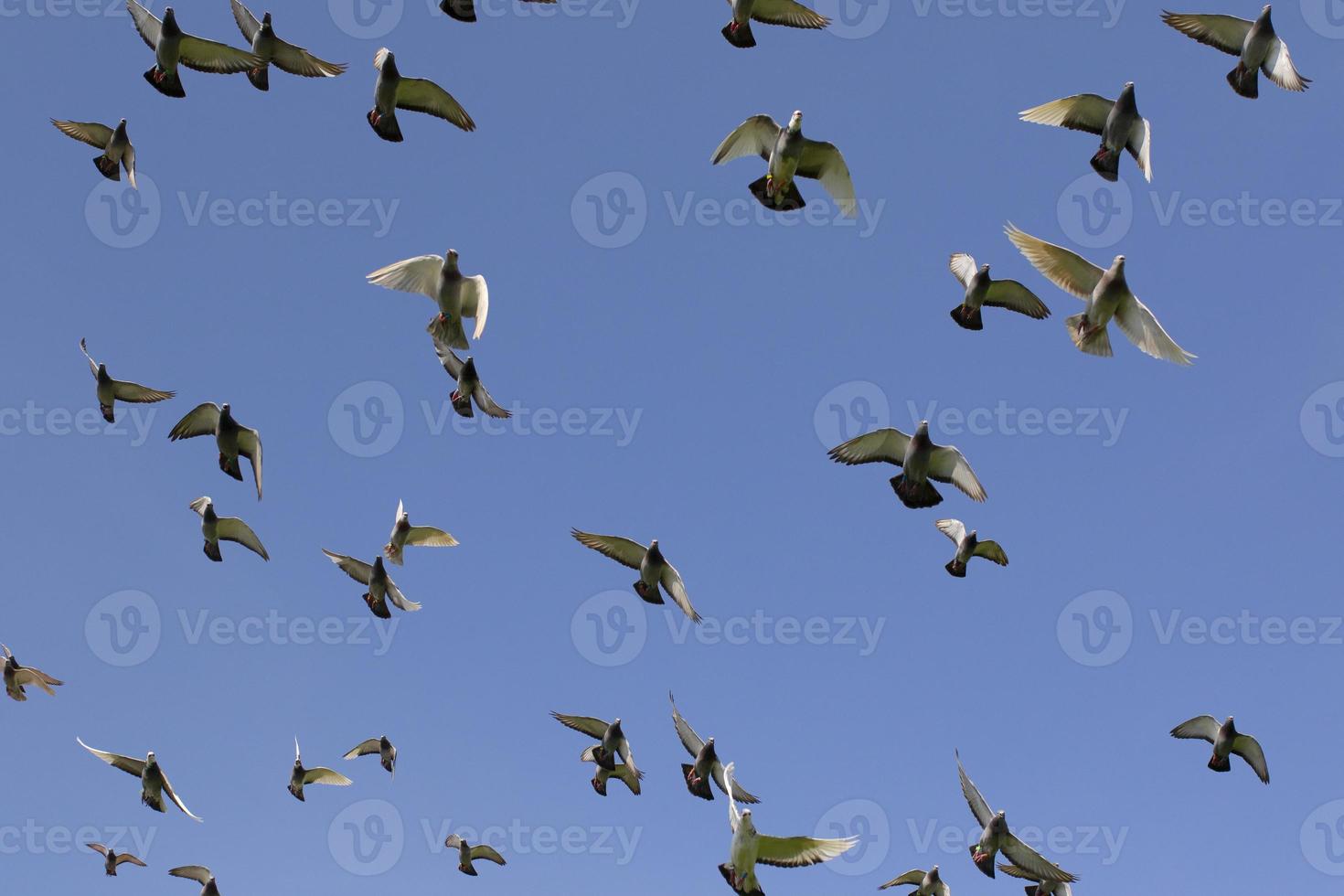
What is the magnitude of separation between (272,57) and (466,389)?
6.23 meters

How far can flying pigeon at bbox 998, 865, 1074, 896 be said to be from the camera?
21.3 metres

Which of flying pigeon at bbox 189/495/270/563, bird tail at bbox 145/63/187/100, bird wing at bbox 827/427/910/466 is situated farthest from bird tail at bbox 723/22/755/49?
flying pigeon at bbox 189/495/270/563

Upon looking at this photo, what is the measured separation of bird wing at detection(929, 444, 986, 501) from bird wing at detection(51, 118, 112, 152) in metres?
14.7

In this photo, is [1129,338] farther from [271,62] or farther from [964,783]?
[271,62]

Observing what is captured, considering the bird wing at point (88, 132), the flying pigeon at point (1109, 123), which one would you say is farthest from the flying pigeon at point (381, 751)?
the flying pigeon at point (1109, 123)

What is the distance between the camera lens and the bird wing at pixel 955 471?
70.4 feet

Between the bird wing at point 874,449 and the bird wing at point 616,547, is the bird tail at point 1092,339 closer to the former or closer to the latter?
the bird wing at point 874,449

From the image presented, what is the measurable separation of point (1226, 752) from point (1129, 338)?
10.1m

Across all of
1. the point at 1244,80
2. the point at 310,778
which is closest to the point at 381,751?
the point at 310,778

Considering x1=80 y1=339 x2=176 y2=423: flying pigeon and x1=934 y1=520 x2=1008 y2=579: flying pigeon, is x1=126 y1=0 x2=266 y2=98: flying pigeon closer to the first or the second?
x1=80 y1=339 x2=176 y2=423: flying pigeon

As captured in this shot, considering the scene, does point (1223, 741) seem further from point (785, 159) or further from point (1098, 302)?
point (785, 159)

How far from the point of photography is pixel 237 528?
2581cm

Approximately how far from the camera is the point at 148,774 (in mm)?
24781

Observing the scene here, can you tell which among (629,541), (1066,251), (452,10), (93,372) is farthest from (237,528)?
(1066,251)
